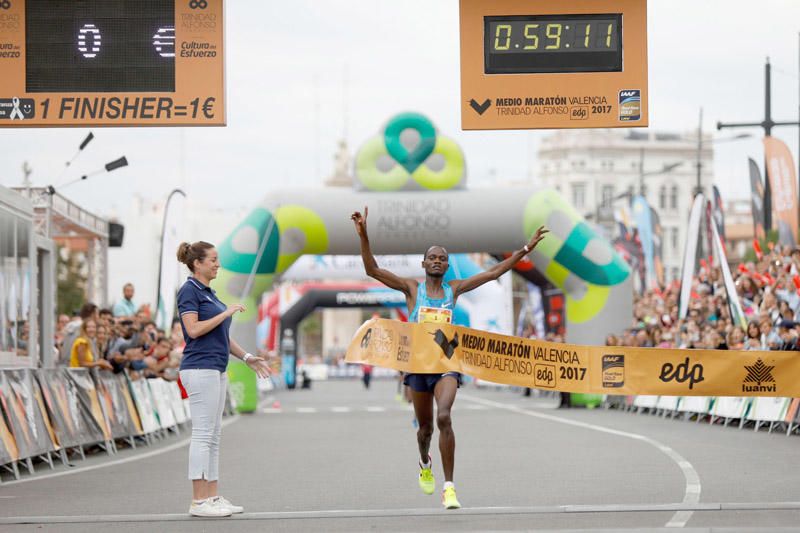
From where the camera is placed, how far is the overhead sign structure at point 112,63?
1378 cm

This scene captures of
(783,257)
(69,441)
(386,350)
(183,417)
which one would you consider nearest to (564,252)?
(783,257)

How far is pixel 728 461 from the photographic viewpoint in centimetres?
1422

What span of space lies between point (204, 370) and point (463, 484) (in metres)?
3.02

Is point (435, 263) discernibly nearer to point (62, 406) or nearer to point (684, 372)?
point (684, 372)

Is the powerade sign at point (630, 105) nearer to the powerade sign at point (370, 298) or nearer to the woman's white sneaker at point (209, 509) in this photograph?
Result: the woman's white sneaker at point (209, 509)

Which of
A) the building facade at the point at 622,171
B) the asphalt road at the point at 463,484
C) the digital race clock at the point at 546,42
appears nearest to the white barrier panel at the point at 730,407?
the asphalt road at the point at 463,484

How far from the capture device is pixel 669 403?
2556cm

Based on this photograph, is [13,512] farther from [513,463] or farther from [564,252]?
[564,252]

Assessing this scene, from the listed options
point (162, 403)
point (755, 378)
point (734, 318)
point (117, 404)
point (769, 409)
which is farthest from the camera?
point (734, 318)

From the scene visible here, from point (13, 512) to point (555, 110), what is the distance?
620 centimetres

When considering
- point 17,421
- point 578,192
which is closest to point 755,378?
point 17,421

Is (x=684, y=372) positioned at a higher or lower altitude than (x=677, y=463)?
higher

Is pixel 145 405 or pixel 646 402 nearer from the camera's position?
pixel 145 405

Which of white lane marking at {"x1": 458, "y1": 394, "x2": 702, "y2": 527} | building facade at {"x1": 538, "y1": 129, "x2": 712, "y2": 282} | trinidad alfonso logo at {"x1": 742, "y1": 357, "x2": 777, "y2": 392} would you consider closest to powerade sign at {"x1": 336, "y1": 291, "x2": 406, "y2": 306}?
white lane marking at {"x1": 458, "y1": 394, "x2": 702, "y2": 527}
